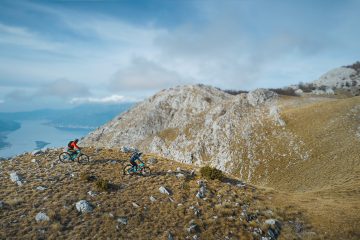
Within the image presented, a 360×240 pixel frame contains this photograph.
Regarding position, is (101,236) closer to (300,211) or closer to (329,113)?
(300,211)

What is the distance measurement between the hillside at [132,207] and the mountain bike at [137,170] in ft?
2.25

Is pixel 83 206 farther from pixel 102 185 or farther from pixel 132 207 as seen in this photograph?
pixel 132 207

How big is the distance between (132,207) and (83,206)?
375 centimetres

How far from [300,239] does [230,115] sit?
3100 inches

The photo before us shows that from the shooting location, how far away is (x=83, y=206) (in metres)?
19.8

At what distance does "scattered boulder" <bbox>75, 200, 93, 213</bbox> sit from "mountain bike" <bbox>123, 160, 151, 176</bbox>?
6765 millimetres

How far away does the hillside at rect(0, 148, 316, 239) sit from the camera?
1800 centimetres

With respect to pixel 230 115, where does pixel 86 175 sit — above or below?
below

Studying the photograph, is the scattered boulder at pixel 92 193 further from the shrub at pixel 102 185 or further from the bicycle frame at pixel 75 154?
the bicycle frame at pixel 75 154

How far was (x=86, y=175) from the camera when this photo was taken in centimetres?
2445

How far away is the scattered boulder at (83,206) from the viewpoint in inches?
772

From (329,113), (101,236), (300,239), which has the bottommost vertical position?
(300,239)

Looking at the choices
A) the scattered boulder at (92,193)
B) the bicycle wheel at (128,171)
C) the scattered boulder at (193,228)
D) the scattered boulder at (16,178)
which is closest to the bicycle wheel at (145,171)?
the bicycle wheel at (128,171)

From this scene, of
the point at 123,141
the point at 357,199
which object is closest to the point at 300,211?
the point at 357,199
